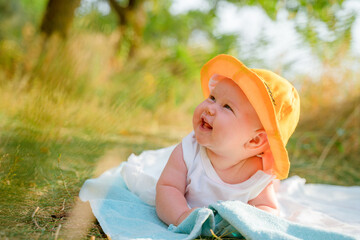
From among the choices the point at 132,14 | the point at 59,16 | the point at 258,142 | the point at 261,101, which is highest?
the point at 59,16

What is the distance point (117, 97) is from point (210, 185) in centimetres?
119

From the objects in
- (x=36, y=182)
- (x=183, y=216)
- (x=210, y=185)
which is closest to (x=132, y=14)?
(x=36, y=182)

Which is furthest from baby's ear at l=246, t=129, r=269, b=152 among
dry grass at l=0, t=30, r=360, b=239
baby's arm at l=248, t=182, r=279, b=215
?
dry grass at l=0, t=30, r=360, b=239

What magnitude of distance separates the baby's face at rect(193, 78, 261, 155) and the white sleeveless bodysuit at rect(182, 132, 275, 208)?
15cm

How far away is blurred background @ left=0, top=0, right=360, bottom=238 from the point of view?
62.4 inches

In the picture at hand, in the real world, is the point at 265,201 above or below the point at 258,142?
below

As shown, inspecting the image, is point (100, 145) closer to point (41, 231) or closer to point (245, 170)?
point (41, 231)

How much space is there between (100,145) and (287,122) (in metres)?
0.96

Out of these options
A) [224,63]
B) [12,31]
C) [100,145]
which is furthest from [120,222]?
[12,31]

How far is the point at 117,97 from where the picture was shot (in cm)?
260

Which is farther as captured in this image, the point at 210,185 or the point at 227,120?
the point at 210,185

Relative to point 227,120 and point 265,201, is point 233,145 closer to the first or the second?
point 227,120

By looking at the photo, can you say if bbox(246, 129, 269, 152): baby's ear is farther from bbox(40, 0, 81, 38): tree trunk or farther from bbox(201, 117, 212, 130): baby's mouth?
bbox(40, 0, 81, 38): tree trunk

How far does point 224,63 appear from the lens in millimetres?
1673
